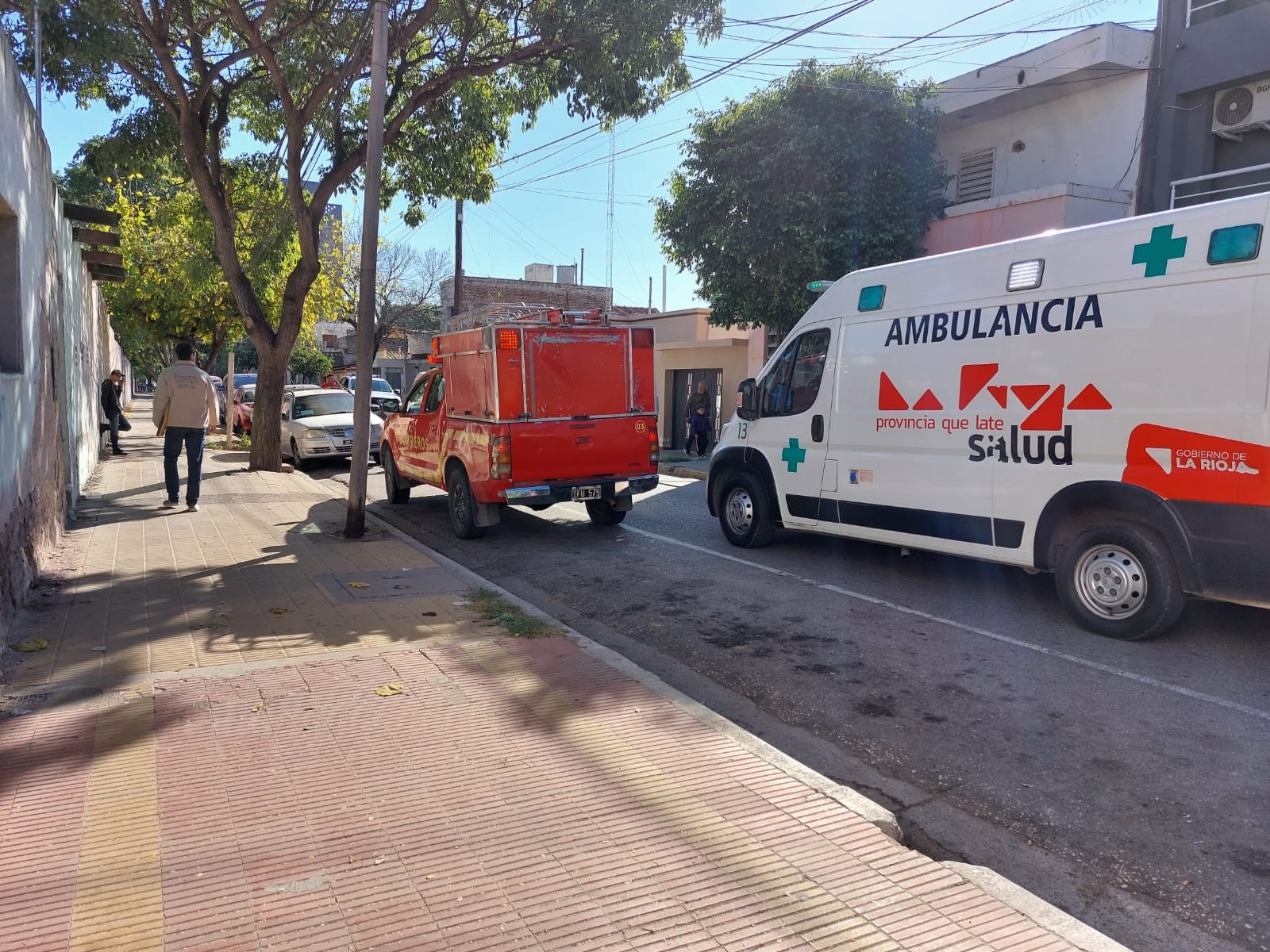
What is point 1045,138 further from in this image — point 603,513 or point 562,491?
point 562,491

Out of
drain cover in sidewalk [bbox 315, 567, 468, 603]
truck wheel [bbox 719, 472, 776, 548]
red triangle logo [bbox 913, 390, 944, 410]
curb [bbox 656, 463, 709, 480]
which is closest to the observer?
drain cover in sidewalk [bbox 315, 567, 468, 603]

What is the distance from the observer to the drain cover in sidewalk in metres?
7.10

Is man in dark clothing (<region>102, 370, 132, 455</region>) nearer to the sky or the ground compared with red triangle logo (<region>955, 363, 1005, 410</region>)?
nearer to the ground

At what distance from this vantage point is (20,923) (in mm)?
2766

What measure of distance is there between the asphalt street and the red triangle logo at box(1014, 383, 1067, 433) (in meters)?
Answer: 1.41

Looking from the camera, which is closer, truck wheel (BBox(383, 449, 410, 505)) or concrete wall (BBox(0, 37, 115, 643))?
concrete wall (BBox(0, 37, 115, 643))

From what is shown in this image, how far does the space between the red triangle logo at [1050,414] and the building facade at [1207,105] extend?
8.28 m

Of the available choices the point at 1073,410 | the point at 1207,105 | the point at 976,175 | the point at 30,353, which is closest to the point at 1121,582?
the point at 1073,410

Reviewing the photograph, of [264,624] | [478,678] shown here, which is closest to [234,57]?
[264,624]

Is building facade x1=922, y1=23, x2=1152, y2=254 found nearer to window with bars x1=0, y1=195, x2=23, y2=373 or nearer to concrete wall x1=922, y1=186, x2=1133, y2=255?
concrete wall x1=922, y1=186, x2=1133, y2=255

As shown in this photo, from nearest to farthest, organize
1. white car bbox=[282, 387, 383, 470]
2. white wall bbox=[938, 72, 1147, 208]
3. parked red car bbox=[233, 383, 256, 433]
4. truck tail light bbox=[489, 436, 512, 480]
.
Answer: truck tail light bbox=[489, 436, 512, 480]
white wall bbox=[938, 72, 1147, 208]
white car bbox=[282, 387, 383, 470]
parked red car bbox=[233, 383, 256, 433]

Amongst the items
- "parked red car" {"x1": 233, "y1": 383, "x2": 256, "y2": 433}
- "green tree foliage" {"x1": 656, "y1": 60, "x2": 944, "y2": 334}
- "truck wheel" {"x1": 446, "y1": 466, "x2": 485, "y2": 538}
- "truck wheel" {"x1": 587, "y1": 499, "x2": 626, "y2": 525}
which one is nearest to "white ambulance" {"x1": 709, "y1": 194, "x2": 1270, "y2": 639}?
"truck wheel" {"x1": 587, "y1": 499, "x2": 626, "y2": 525}

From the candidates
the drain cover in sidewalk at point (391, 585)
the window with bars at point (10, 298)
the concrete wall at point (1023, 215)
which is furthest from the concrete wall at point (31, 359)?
the concrete wall at point (1023, 215)

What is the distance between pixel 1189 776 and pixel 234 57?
45.8 ft
